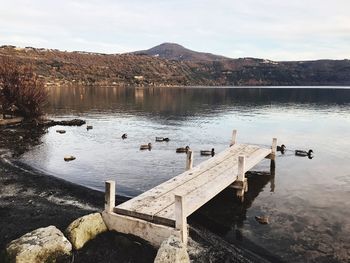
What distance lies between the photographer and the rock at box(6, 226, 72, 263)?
1204 centimetres

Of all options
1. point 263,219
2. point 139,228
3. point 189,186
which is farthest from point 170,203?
point 263,219

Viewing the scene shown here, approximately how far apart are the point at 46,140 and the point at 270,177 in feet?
80.0

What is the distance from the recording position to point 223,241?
16.3 m

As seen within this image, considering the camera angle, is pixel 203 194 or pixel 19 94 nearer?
pixel 203 194

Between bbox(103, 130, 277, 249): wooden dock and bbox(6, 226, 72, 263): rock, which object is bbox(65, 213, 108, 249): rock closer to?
bbox(103, 130, 277, 249): wooden dock

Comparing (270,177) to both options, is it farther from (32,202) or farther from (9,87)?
(9,87)

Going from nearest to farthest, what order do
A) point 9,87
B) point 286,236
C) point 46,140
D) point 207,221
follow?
point 286,236
point 207,221
point 46,140
point 9,87

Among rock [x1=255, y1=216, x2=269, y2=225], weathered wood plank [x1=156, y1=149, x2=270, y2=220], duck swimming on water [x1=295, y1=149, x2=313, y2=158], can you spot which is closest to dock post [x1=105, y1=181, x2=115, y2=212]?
weathered wood plank [x1=156, y1=149, x2=270, y2=220]

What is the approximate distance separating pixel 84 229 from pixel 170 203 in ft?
12.7

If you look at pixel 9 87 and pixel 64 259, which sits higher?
pixel 9 87

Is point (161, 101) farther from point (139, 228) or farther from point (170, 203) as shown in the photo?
point (139, 228)

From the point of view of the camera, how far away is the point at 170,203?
16.2 metres

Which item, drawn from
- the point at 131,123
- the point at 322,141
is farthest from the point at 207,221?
the point at 131,123

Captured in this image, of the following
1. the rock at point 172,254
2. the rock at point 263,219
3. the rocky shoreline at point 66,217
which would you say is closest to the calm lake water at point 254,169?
the rock at point 263,219
